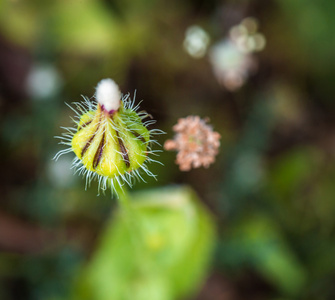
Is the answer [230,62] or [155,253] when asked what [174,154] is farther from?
[155,253]

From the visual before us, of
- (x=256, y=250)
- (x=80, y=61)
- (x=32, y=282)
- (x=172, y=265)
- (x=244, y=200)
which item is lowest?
(x=32, y=282)

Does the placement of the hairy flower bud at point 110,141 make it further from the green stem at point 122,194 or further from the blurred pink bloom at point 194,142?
the blurred pink bloom at point 194,142

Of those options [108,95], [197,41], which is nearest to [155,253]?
[197,41]

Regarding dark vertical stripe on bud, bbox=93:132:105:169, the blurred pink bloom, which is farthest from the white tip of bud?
the blurred pink bloom

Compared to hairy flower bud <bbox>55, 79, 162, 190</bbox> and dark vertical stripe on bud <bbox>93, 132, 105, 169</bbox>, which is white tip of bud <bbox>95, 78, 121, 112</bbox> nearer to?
hairy flower bud <bbox>55, 79, 162, 190</bbox>

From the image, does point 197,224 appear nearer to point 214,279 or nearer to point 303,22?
point 214,279

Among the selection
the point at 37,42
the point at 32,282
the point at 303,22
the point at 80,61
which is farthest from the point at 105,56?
the point at 32,282
